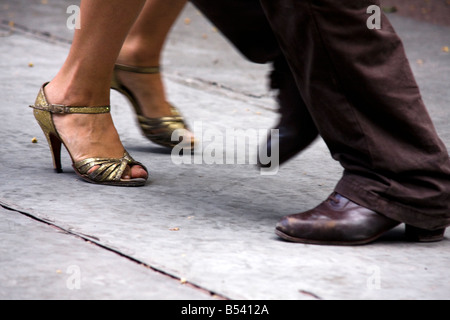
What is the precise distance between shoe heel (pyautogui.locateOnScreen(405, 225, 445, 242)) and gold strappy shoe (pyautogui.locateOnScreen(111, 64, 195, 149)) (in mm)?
1025

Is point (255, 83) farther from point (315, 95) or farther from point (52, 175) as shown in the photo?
point (315, 95)

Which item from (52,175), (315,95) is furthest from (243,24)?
(52,175)

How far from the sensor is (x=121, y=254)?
5.82 feet

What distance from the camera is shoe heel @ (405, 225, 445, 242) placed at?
1946mm

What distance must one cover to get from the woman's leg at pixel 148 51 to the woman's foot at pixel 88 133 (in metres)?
0.33

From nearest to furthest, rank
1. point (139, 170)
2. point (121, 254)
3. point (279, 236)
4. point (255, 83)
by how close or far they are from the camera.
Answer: point (121, 254)
point (279, 236)
point (139, 170)
point (255, 83)

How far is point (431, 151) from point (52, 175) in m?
1.16

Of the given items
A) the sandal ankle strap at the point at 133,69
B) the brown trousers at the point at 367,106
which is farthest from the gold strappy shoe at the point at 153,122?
the brown trousers at the point at 367,106

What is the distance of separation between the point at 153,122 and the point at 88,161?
0.44 m

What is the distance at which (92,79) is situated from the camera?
7.78 ft

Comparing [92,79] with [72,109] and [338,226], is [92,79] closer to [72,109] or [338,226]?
[72,109]

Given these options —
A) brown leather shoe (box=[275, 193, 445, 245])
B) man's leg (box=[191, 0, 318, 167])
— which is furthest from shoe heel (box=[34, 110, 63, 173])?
brown leather shoe (box=[275, 193, 445, 245])

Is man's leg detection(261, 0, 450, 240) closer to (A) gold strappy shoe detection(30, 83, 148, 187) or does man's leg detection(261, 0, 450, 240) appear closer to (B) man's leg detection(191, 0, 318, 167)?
(B) man's leg detection(191, 0, 318, 167)

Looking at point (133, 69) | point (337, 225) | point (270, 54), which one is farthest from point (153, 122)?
point (337, 225)
